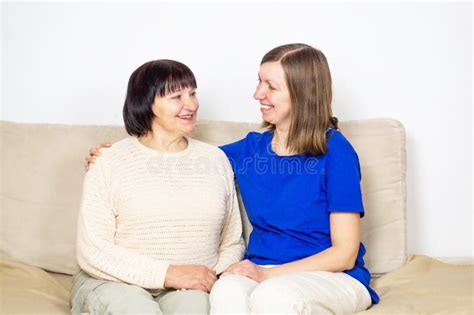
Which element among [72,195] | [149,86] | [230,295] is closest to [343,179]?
[230,295]

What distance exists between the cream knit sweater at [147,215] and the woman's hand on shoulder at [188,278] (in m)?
0.02

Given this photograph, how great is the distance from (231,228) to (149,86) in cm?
48

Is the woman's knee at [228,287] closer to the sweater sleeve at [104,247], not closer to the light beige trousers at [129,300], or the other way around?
the light beige trousers at [129,300]

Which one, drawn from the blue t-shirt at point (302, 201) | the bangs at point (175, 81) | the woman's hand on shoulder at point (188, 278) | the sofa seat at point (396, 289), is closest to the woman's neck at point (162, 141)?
the bangs at point (175, 81)

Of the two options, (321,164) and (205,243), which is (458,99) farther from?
(205,243)

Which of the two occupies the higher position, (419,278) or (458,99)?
(458,99)

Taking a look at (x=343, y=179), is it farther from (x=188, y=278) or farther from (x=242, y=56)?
(x=242, y=56)

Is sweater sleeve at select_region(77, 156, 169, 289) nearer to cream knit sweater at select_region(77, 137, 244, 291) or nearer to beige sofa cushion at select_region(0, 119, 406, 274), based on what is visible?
cream knit sweater at select_region(77, 137, 244, 291)

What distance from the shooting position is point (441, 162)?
2.64m

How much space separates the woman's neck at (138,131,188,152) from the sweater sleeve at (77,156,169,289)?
0.16 metres

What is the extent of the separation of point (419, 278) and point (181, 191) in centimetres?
74

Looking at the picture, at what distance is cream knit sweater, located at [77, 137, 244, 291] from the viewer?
1.80m

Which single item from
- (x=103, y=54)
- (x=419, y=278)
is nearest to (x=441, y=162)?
(x=419, y=278)

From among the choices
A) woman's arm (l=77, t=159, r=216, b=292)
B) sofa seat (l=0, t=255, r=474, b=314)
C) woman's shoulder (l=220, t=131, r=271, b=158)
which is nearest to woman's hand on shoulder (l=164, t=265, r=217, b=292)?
woman's arm (l=77, t=159, r=216, b=292)
